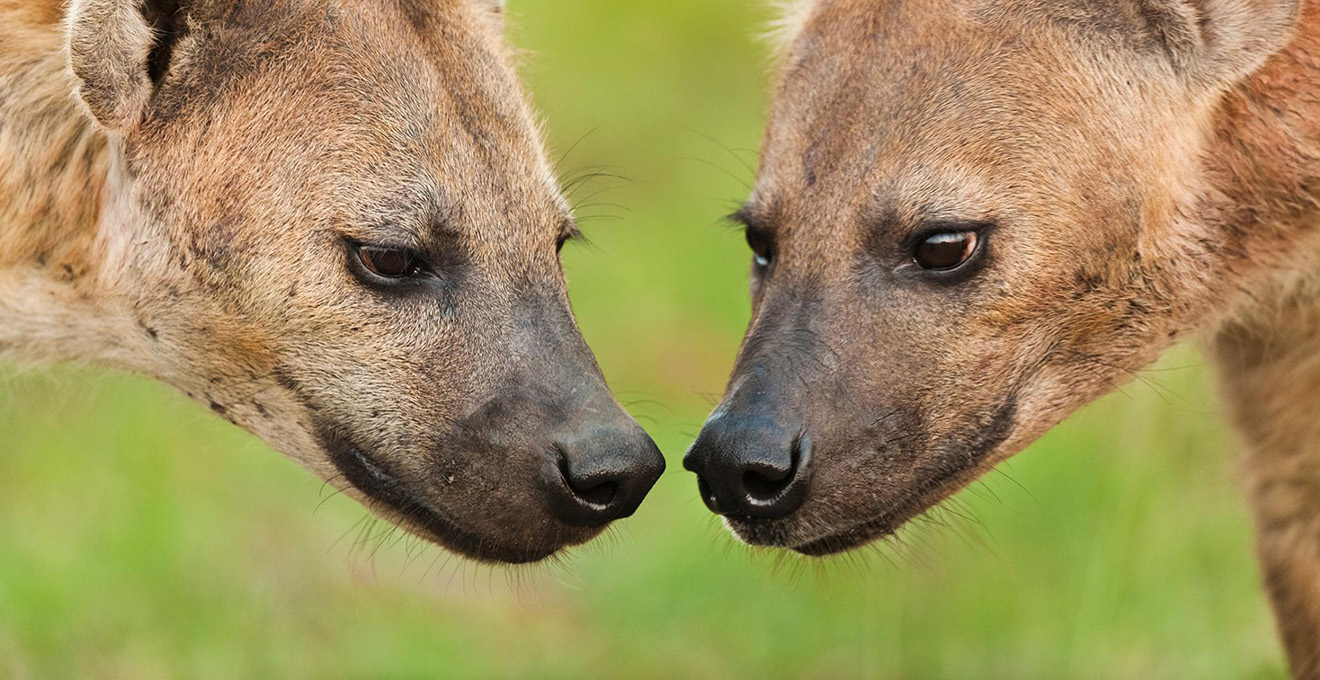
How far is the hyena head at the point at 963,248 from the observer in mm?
3566

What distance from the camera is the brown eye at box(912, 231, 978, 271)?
3615 mm

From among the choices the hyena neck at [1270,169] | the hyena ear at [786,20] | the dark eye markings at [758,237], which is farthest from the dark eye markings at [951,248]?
the hyena ear at [786,20]

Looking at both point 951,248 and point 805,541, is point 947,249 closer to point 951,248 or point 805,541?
point 951,248

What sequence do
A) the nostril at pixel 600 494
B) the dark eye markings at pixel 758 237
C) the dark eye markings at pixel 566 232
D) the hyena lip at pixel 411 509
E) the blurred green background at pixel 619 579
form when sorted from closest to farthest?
1. the nostril at pixel 600 494
2. the hyena lip at pixel 411 509
3. the dark eye markings at pixel 566 232
4. the dark eye markings at pixel 758 237
5. the blurred green background at pixel 619 579

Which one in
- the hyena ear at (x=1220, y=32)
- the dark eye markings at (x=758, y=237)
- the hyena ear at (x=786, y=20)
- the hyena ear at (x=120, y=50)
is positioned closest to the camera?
the hyena ear at (x=120, y=50)

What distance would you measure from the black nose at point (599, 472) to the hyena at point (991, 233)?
14 cm

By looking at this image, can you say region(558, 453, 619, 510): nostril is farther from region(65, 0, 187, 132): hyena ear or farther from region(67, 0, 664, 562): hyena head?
region(65, 0, 187, 132): hyena ear

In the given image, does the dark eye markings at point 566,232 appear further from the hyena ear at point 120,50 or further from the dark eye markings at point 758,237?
the hyena ear at point 120,50

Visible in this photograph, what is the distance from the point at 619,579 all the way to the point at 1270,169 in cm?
285

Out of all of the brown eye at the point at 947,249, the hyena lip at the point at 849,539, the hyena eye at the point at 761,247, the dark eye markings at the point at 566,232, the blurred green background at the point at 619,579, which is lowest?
the blurred green background at the point at 619,579

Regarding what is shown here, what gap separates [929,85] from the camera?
12.3ft

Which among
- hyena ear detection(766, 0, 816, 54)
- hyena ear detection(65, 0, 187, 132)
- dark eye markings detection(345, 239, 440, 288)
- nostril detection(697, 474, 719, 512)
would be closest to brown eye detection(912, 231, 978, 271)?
nostril detection(697, 474, 719, 512)

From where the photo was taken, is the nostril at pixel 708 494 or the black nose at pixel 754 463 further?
the nostril at pixel 708 494

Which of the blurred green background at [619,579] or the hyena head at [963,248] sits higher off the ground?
the hyena head at [963,248]
